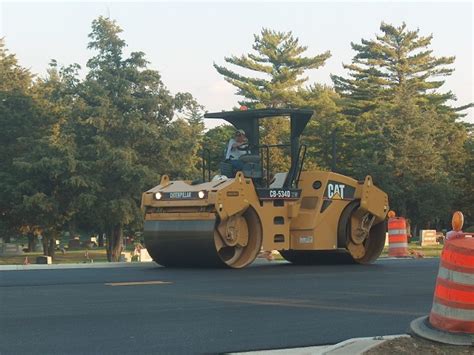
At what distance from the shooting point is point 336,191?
46.9 feet

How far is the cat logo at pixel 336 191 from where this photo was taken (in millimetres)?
14172

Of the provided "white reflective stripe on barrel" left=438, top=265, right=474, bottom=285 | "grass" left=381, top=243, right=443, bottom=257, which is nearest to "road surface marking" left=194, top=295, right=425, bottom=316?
"white reflective stripe on barrel" left=438, top=265, right=474, bottom=285

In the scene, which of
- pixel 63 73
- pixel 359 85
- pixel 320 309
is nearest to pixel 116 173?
pixel 63 73

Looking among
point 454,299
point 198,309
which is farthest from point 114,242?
point 454,299

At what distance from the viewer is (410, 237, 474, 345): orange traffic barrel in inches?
252

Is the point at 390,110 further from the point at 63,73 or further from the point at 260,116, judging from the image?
the point at 260,116

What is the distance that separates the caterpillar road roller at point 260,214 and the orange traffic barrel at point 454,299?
6.04 metres

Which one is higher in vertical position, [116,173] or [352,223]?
[116,173]

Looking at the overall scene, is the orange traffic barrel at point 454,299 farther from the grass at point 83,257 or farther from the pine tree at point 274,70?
the pine tree at point 274,70

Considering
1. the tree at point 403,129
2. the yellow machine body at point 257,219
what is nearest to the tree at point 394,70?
the tree at point 403,129

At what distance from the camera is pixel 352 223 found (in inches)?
573

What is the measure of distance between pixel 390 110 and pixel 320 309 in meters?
48.3

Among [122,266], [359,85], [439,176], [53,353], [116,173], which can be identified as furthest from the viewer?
[359,85]

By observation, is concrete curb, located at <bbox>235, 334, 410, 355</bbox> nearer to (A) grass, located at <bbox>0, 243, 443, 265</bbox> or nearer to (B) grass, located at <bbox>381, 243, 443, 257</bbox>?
(A) grass, located at <bbox>0, 243, 443, 265</bbox>
